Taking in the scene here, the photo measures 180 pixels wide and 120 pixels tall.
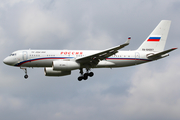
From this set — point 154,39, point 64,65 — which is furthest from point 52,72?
point 154,39

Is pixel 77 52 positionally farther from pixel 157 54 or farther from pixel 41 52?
pixel 157 54

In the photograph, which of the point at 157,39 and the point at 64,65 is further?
the point at 157,39

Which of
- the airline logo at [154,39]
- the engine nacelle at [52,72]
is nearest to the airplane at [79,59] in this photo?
the engine nacelle at [52,72]

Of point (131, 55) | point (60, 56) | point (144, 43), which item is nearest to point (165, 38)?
point (144, 43)

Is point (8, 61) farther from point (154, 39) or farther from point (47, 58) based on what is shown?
point (154, 39)

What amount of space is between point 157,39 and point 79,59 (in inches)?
642

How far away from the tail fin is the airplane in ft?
0.56

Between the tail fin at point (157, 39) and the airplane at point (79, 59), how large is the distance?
172mm

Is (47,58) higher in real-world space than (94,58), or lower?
higher

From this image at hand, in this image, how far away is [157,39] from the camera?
5566cm

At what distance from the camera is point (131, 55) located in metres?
51.8

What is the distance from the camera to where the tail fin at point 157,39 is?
2157 inches

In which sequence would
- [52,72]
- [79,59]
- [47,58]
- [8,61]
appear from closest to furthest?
[79,59], [47,58], [8,61], [52,72]

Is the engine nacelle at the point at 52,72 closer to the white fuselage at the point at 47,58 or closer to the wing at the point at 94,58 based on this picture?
the white fuselage at the point at 47,58
